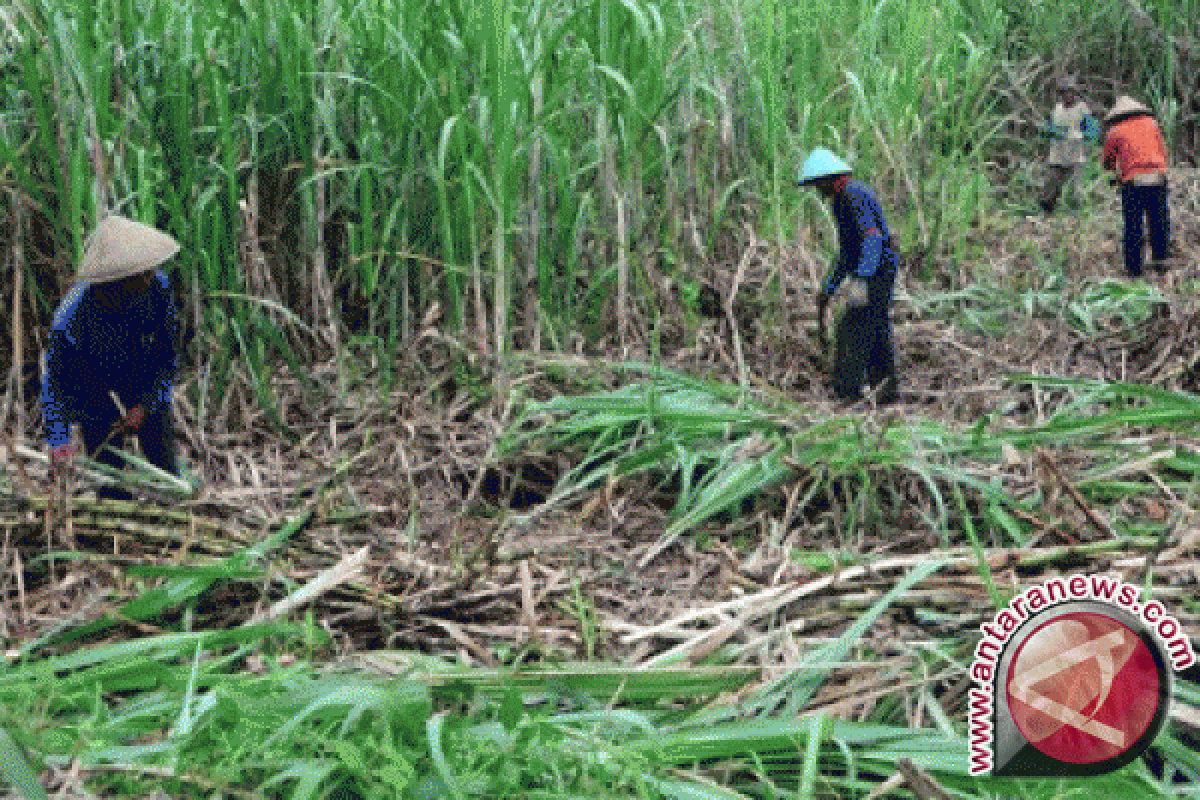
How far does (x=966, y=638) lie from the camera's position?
2.03m

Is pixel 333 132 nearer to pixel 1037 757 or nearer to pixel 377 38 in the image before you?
pixel 377 38

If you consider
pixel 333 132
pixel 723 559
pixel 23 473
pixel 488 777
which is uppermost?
pixel 333 132

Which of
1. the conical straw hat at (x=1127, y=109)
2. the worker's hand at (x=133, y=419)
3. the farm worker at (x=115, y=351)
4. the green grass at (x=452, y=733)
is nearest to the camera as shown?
the green grass at (x=452, y=733)

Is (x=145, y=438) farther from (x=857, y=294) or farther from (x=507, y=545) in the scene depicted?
(x=857, y=294)

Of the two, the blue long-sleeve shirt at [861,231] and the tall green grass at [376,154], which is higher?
the tall green grass at [376,154]

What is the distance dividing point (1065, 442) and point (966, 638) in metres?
0.96

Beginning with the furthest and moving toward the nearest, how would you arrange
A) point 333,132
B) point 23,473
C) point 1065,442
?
point 333,132
point 1065,442
point 23,473

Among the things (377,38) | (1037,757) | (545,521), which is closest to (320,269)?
(377,38)

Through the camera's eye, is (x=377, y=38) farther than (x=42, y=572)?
Yes

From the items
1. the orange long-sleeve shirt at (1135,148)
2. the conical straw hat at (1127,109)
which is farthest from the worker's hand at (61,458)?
the conical straw hat at (1127,109)

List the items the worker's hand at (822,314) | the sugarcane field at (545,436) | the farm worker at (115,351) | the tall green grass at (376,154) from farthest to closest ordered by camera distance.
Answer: the worker's hand at (822,314)
the tall green grass at (376,154)
the farm worker at (115,351)
the sugarcane field at (545,436)

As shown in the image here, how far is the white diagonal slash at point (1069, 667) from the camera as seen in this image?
171 centimetres

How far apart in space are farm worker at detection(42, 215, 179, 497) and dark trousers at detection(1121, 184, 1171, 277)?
498 centimetres

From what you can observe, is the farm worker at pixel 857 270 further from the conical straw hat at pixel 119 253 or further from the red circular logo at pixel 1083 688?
the red circular logo at pixel 1083 688
